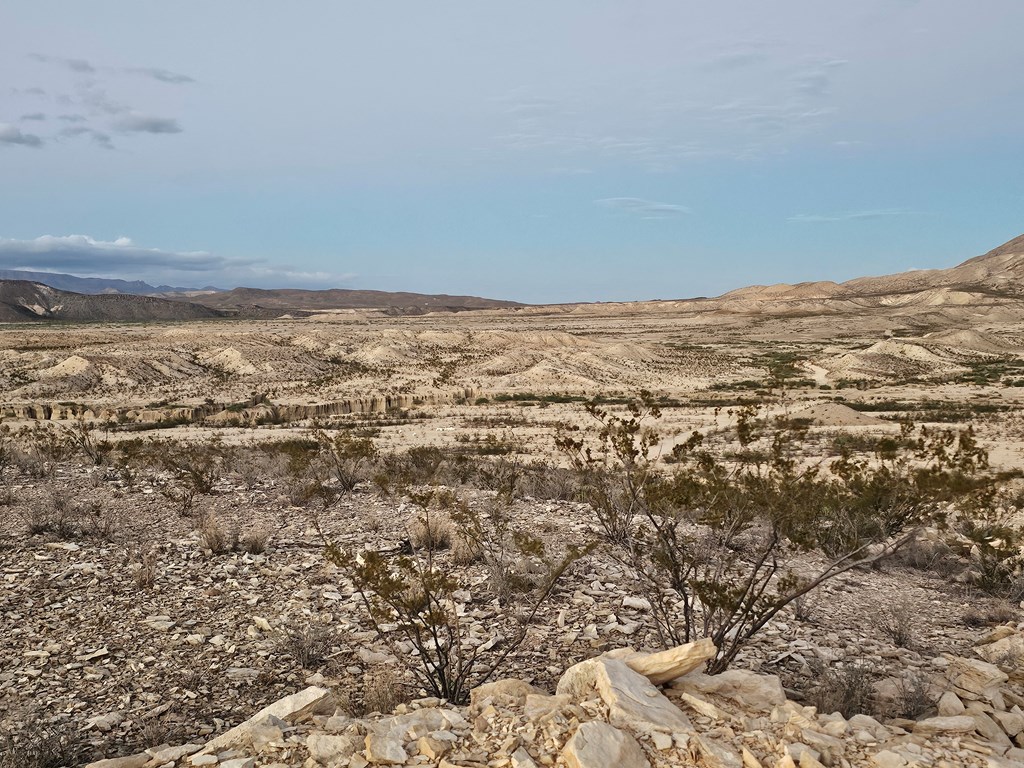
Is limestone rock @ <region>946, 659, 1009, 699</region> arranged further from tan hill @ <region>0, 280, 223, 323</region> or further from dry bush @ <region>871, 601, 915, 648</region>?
tan hill @ <region>0, 280, 223, 323</region>

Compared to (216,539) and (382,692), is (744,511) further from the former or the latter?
(216,539)

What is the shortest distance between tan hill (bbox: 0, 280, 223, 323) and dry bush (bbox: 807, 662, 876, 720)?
13334 cm

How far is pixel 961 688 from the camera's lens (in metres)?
5.00

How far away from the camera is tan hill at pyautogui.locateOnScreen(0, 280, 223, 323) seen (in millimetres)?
120512

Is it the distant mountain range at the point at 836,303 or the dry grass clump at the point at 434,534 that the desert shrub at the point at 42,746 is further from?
the distant mountain range at the point at 836,303

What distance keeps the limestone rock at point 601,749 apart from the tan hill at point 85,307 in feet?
438

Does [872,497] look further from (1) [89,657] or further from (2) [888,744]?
(1) [89,657]

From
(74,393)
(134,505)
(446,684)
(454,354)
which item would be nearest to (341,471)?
(134,505)

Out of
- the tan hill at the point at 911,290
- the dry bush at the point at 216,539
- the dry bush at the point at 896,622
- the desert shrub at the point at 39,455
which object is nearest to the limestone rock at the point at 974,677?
the dry bush at the point at 896,622

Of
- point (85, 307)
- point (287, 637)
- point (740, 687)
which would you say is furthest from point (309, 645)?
point (85, 307)

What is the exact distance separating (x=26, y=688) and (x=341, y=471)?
7833 mm

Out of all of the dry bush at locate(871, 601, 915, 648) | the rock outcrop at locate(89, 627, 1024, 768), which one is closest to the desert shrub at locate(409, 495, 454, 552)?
the rock outcrop at locate(89, 627, 1024, 768)

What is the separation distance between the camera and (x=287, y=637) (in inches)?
245

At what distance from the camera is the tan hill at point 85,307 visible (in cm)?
12051
